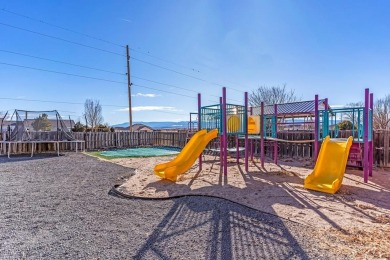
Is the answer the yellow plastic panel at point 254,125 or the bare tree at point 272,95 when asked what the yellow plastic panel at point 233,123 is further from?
the bare tree at point 272,95

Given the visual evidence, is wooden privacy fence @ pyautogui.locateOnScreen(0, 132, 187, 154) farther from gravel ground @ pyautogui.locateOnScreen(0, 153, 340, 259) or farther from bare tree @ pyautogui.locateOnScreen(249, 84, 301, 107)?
bare tree @ pyautogui.locateOnScreen(249, 84, 301, 107)

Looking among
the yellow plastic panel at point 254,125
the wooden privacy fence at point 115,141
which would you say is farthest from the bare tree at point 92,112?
the yellow plastic panel at point 254,125

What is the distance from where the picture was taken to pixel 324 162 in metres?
5.78

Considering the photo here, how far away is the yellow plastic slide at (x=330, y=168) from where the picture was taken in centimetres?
512

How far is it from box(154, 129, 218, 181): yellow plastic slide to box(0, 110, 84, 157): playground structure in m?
8.31

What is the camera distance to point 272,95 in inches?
1089

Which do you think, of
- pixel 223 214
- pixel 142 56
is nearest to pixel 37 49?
pixel 142 56

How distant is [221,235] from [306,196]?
8.20 feet

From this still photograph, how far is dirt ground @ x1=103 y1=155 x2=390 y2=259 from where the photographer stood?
2969mm

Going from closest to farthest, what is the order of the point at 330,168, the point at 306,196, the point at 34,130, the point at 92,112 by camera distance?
the point at 306,196 → the point at 330,168 → the point at 34,130 → the point at 92,112

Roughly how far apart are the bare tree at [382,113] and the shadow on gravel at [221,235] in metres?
20.3

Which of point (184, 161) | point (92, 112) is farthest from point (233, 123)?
point (92, 112)

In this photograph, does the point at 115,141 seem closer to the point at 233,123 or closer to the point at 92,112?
the point at 233,123

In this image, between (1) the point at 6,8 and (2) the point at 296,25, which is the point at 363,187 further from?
(1) the point at 6,8
